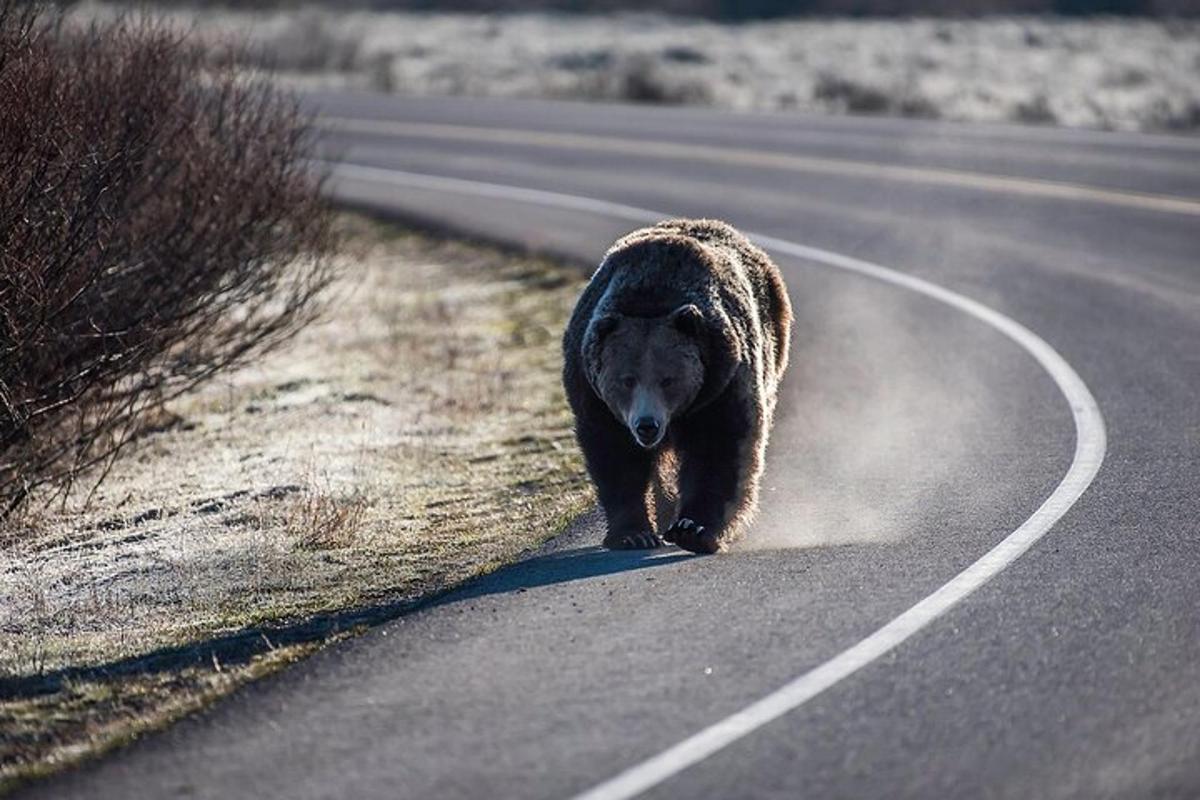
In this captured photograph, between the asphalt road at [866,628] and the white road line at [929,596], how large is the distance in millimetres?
47

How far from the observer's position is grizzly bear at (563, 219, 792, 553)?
9625mm

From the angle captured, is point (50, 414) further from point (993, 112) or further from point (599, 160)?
point (993, 112)

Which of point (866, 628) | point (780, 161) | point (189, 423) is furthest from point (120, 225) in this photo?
point (780, 161)

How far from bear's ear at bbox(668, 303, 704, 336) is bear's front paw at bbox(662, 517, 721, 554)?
36.1 inches

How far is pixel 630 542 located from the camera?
32.1 feet

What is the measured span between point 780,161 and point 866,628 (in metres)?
20.0

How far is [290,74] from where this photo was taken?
1721 inches

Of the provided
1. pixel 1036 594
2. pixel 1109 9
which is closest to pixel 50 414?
pixel 1036 594

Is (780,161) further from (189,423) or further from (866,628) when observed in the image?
(866,628)

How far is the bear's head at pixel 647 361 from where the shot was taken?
31.1 ft

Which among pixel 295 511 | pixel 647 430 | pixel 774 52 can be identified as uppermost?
pixel 647 430

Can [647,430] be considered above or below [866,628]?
above

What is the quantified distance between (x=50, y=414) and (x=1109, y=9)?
46829 mm

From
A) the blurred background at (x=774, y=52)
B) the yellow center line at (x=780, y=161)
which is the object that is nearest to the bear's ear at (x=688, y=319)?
the yellow center line at (x=780, y=161)
